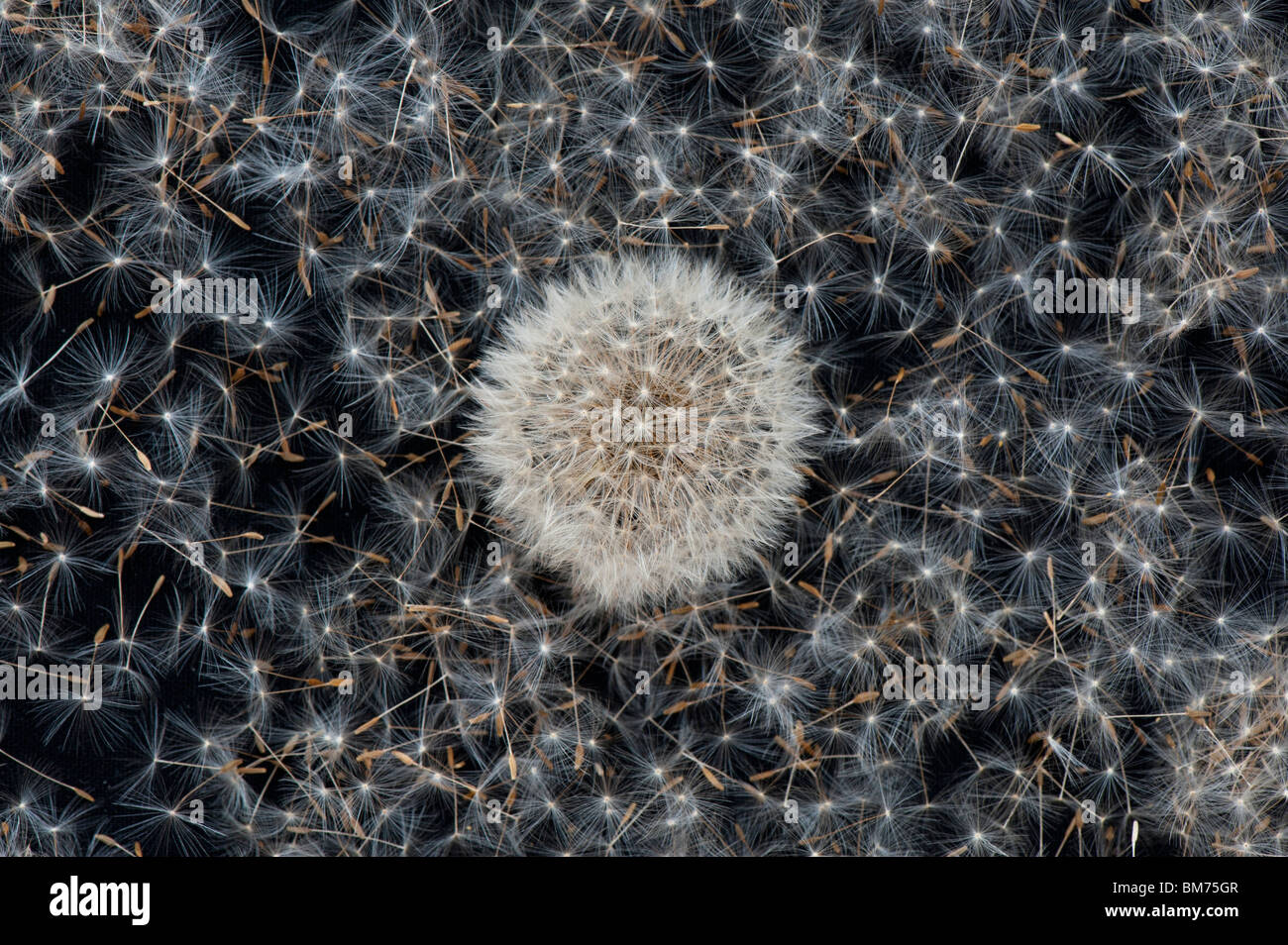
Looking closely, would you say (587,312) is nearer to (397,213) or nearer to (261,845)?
(397,213)

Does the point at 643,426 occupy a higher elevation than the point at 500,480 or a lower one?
higher

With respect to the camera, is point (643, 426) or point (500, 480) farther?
point (500, 480)

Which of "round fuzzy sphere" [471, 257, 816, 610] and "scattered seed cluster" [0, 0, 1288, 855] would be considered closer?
"round fuzzy sphere" [471, 257, 816, 610]

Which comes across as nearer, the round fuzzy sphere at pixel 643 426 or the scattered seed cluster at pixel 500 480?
the round fuzzy sphere at pixel 643 426

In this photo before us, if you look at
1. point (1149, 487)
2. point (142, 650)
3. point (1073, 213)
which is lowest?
point (142, 650)

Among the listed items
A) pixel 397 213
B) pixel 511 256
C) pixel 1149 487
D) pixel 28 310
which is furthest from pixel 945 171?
pixel 28 310

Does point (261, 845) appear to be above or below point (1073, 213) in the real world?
below

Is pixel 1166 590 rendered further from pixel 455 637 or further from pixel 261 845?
pixel 261 845
